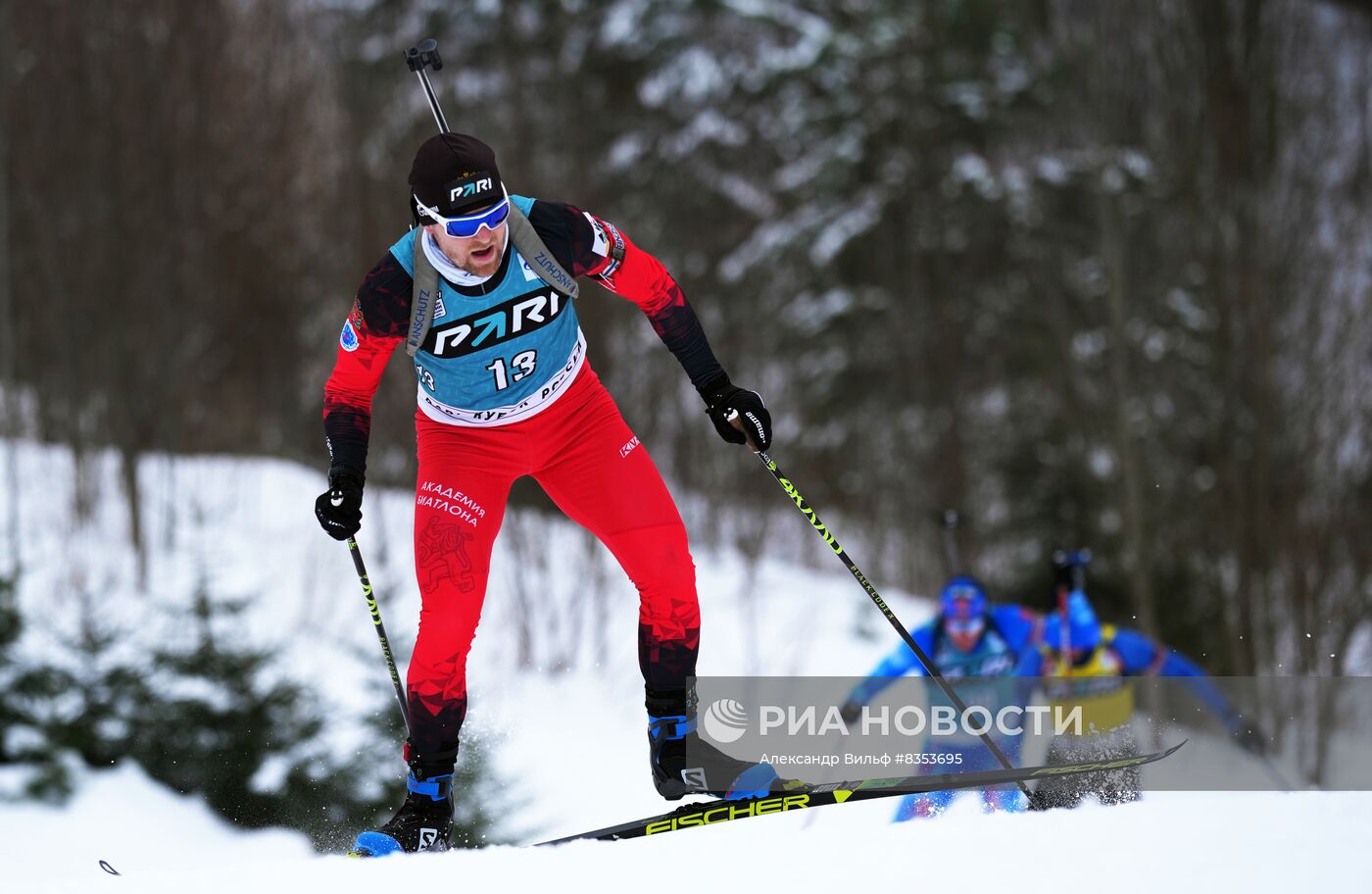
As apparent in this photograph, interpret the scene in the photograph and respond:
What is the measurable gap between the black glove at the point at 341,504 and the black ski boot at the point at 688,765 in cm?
115

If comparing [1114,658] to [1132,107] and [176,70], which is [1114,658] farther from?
[176,70]

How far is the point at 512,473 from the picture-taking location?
404cm

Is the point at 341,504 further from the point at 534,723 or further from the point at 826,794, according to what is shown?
the point at 534,723

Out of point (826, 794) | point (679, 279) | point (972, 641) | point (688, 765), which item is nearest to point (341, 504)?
Answer: point (688, 765)

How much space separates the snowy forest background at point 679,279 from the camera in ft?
32.5

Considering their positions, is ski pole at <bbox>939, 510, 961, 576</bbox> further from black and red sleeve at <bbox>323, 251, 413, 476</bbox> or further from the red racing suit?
black and red sleeve at <bbox>323, 251, 413, 476</bbox>

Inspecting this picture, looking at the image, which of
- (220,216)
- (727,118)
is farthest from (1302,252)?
(220,216)

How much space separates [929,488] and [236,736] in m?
10.8

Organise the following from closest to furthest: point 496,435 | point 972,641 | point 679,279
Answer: point 496,435 → point 972,641 → point 679,279

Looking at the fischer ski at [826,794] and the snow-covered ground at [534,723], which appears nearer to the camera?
the snow-covered ground at [534,723]

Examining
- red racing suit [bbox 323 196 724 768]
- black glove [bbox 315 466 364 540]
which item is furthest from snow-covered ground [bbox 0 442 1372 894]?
black glove [bbox 315 466 364 540]

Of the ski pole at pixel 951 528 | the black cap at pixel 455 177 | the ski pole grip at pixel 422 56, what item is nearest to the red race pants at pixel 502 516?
the black cap at pixel 455 177

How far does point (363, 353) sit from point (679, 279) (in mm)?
9430

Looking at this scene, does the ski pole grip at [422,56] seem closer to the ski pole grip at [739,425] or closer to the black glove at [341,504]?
the black glove at [341,504]
